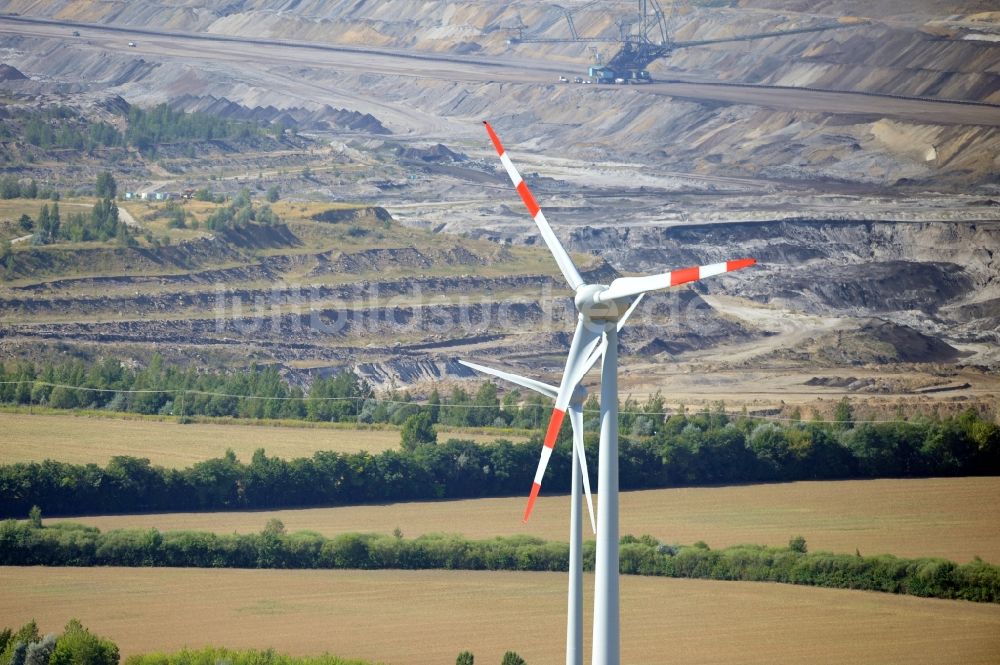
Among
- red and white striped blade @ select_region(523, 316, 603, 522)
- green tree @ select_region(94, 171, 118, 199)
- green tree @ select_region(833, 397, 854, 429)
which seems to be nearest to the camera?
red and white striped blade @ select_region(523, 316, 603, 522)

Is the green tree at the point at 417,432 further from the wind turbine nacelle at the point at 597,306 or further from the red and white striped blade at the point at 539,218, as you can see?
the wind turbine nacelle at the point at 597,306

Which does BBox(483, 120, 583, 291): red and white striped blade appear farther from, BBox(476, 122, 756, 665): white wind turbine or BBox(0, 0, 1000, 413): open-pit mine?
BBox(0, 0, 1000, 413): open-pit mine

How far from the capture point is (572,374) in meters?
42.4

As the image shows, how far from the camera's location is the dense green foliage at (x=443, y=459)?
77938 mm

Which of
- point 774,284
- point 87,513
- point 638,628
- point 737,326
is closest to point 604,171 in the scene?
point 774,284

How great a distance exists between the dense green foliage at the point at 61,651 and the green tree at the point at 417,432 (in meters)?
31.5

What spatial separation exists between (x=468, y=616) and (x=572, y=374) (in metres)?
21.2

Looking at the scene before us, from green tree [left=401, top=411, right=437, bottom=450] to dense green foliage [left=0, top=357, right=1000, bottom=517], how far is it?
75 mm

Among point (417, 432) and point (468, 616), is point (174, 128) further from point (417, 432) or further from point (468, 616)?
point (468, 616)

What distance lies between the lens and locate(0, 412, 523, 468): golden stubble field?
84.5 meters

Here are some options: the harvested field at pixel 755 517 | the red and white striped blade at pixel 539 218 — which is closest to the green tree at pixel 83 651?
the red and white striped blade at pixel 539 218

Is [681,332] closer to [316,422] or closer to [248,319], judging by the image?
[248,319]

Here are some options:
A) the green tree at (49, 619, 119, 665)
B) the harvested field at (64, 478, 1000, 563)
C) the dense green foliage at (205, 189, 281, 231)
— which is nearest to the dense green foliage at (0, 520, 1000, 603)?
the harvested field at (64, 478, 1000, 563)

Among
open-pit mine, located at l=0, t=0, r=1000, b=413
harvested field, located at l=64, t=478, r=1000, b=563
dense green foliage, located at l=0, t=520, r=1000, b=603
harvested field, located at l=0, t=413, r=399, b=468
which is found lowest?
dense green foliage, located at l=0, t=520, r=1000, b=603
